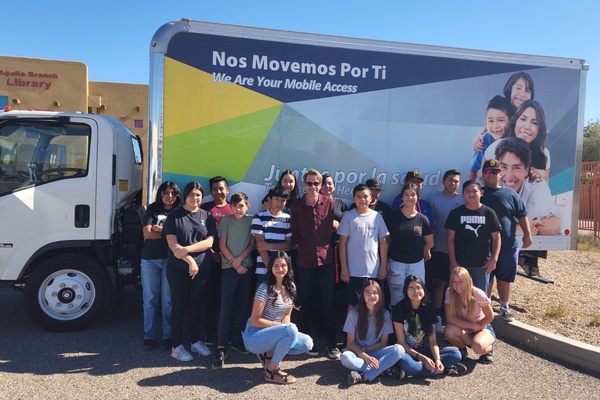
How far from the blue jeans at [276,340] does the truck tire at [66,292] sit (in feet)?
6.32

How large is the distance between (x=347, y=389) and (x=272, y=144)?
8.21 feet

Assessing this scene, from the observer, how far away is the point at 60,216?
4.37 meters

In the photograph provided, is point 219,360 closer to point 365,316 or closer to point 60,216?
point 365,316

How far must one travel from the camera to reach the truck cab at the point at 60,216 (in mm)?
4316

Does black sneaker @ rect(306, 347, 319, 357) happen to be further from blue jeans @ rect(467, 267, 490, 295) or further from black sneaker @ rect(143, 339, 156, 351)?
blue jeans @ rect(467, 267, 490, 295)

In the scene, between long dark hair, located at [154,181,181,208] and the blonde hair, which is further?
long dark hair, located at [154,181,181,208]

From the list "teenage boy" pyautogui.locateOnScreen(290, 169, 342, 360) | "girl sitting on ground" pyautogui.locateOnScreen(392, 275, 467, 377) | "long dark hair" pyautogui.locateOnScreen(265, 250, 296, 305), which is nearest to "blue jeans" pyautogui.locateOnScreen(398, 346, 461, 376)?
"girl sitting on ground" pyautogui.locateOnScreen(392, 275, 467, 377)

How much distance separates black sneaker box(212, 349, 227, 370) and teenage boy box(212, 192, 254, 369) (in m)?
0.04

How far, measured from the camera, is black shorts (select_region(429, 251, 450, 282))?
4715mm

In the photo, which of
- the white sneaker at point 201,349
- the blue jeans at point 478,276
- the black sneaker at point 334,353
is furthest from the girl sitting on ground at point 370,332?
the white sneaker at point 201,349

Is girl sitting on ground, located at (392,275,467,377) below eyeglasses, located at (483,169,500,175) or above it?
below

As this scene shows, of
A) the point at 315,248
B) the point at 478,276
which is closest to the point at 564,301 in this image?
the point at 478,276

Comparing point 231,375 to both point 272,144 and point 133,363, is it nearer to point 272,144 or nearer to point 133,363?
point 133,363

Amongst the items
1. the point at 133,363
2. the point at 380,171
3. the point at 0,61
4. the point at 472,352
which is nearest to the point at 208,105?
the point at 380,171
